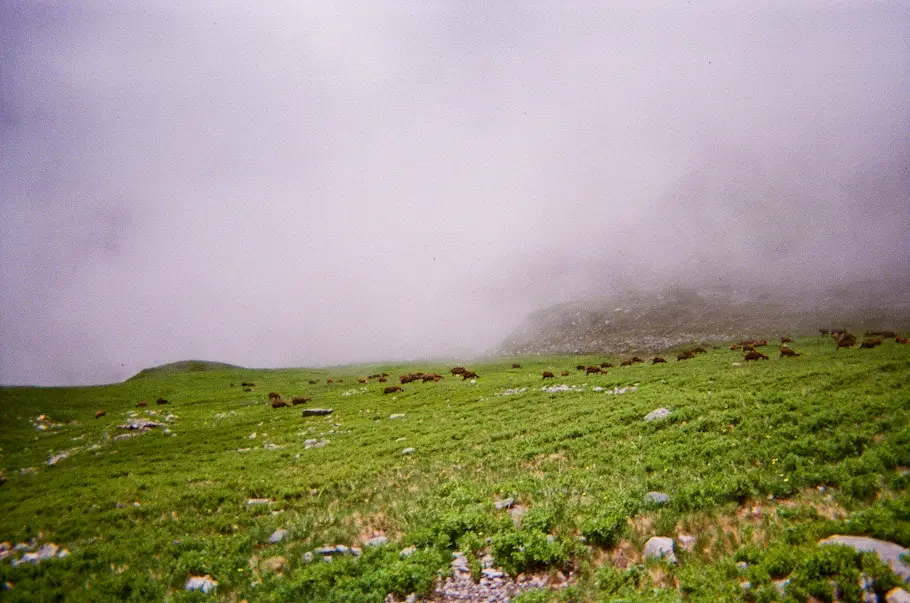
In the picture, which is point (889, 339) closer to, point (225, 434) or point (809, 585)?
point (809, 585)

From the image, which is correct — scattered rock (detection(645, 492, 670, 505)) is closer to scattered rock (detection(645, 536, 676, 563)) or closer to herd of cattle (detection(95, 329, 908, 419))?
scattered rock (detection(645, 536, 676, 563))

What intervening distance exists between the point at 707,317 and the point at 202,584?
101 m

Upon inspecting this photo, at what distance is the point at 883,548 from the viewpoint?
7.59 meters

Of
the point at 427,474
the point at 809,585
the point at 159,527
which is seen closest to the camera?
the point at 809,585

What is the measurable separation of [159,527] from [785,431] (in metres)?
22.8

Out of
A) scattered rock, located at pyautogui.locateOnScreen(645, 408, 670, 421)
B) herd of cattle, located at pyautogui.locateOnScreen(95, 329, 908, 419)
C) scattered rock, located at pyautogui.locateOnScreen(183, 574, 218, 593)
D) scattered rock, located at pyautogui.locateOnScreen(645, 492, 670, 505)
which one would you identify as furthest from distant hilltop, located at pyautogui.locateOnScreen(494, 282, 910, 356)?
scattered rock, located at pyautogui.locateOnScreen(183, 574, 218, 593)

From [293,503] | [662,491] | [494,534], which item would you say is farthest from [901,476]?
[293,503]

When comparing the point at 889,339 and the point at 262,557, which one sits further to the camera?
the point at 889,339

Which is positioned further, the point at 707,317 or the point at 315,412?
the point at 707,317

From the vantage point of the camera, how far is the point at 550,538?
10422 millimetres

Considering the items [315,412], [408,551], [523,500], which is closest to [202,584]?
[408,551]

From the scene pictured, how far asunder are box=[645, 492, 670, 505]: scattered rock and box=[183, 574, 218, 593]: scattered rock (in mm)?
11883

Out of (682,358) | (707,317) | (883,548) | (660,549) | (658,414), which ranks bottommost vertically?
(682,358)

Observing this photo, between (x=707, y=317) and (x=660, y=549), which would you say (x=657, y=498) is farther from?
(x=707, y=317)
